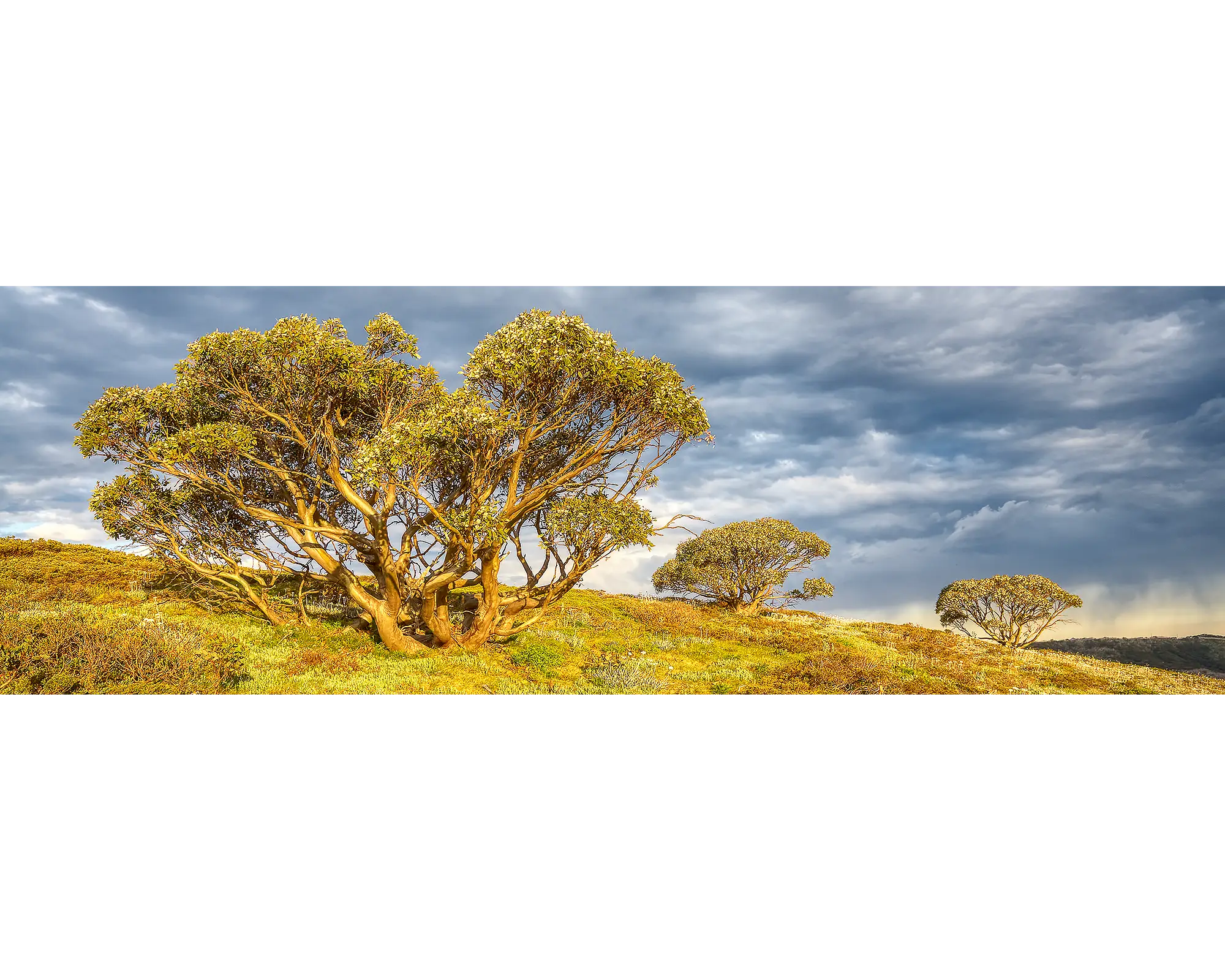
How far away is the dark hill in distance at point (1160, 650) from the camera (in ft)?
41.2

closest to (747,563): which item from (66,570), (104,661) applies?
(104,661)

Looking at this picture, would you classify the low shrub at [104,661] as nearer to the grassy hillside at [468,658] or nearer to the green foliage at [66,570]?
the grassy hillside at [468,658]

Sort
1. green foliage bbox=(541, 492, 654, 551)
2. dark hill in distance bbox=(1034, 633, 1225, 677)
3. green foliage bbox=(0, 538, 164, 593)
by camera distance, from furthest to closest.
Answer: green foliage bbox=(0, 538, 164, 593) → dark hill in distance bbox=(1034, 633, 1225, 677) → green foliage bbox=(541, 492, 654, 551)

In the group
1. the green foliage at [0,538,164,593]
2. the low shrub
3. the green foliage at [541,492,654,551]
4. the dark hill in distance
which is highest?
the green foliage at [541,492,654,551]

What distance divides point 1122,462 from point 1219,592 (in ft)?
10.2

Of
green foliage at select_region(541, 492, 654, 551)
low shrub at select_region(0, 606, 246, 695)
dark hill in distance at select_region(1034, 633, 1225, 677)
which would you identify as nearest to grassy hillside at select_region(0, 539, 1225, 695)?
low shrub at select_region(0, 606, 246, 695)

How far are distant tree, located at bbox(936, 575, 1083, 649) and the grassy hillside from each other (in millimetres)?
1016

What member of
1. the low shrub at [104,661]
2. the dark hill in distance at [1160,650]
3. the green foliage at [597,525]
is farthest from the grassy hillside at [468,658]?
the green foliage at [597,525]

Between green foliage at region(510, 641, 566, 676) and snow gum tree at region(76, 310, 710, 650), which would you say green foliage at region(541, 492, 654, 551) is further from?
green foliage at region(510, 641, 566, 676)

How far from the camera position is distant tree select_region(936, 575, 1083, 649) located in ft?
55.4
